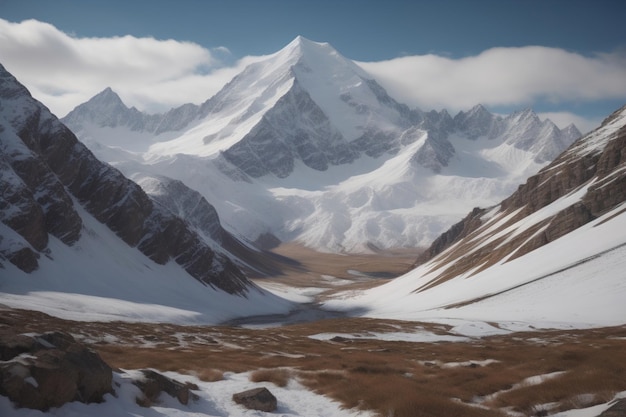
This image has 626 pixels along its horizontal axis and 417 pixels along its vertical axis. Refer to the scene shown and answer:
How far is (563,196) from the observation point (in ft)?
394

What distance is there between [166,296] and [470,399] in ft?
352

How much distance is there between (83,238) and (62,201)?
9.74 meters

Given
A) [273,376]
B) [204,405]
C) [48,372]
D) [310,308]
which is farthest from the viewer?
[310,308]

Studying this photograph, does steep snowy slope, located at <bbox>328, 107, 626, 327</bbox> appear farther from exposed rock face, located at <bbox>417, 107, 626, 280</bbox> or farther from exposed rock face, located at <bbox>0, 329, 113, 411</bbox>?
exposed rock face, located at <bbox>0, 329, 113, 411</bbox>

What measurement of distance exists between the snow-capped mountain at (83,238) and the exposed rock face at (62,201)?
0.81ft

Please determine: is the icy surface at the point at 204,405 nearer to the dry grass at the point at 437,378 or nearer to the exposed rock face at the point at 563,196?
the dry grass at the point at 437,378

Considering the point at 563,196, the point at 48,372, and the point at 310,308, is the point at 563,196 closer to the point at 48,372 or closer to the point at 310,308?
the point at 310,308

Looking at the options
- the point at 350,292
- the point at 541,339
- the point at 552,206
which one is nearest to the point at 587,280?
the point at 541,339

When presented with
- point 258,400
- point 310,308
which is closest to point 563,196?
point 310,308

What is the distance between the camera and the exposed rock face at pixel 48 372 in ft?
45.0

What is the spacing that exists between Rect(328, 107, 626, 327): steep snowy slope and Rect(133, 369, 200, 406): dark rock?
5560cm

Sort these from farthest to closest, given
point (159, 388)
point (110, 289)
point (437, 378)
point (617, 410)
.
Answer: point (110, 289), point (437, 378), point (159, 388), point (617, 410)

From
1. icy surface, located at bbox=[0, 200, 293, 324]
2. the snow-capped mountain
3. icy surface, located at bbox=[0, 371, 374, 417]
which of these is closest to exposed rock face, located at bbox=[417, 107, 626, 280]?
icy surface, located at bbox=[0, 200, 293, 324]

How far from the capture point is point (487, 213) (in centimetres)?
18750
